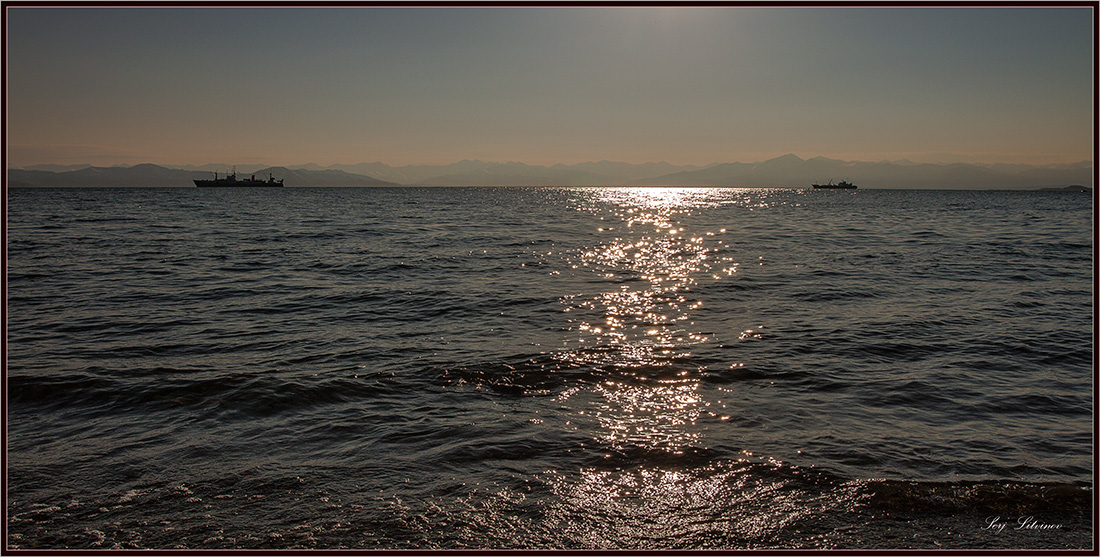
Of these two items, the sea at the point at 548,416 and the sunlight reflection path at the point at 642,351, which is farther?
the sunlight reflection path at the point at 642,351

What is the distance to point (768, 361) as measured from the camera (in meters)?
11.2

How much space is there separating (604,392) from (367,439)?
3.43m

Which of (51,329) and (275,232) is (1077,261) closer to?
(51,329)

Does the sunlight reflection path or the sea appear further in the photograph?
the sunlight reflection path

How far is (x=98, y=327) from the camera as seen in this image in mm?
14336

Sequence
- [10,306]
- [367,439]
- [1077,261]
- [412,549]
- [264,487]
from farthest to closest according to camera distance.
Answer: [1077,261] < [10,306] < [367,439] < [264,487] < [412,549]

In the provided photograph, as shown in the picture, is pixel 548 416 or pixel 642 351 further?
pixel 642 351

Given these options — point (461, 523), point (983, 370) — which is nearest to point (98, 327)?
point (461, 523)

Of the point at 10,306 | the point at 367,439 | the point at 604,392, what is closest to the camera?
the point at 367,439

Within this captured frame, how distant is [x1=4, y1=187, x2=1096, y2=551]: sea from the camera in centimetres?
574

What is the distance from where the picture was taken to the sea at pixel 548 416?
5.74 meters

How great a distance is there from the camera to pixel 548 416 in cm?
843

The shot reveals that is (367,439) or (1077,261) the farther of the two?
(1077,261)

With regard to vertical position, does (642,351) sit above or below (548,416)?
above
